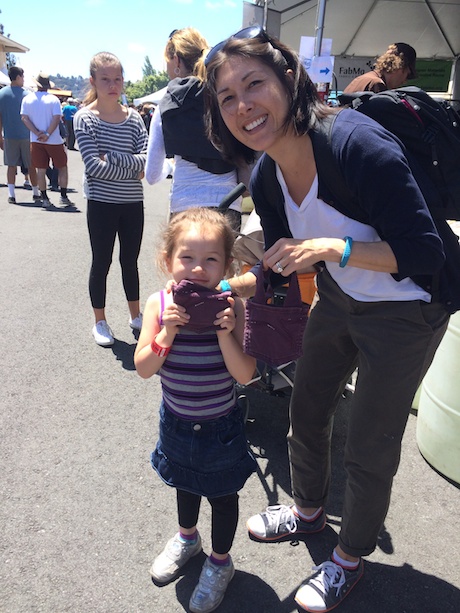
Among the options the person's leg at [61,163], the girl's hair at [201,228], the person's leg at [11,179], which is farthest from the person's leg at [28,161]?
the girl's hair at [201,228]

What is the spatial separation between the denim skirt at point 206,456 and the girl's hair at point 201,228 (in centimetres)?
60

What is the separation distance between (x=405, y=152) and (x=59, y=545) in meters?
2.08

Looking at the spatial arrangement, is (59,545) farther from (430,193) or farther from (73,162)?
(73,162)

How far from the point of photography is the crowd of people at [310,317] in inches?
60.6

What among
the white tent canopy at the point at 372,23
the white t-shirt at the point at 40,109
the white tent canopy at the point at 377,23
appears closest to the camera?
the white t-shirt at the point at 40,109

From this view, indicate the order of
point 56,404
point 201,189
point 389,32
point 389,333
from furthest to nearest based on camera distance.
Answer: point 389,32 < point 56,404 < point 201,189 < point 389,333

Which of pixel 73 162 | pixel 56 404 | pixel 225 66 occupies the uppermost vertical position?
pixel 225 66

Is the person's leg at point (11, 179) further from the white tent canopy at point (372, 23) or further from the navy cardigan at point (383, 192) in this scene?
the navy cardigan at point (383, 192)

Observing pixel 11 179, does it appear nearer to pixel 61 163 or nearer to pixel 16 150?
pixel 16 150

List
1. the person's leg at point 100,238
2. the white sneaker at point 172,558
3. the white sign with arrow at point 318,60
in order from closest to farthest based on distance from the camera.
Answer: the white sneaker at point 172,558, the person's leg at point 100,238, the white sign with arrow at point 318,60

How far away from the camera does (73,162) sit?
1723 centimetres

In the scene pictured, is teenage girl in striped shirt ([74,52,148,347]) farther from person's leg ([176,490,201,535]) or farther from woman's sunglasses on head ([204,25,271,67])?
person's leg ([176,490,201,535])

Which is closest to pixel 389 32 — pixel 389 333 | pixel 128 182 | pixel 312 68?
pixel 312 68

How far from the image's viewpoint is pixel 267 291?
1.73 meters
